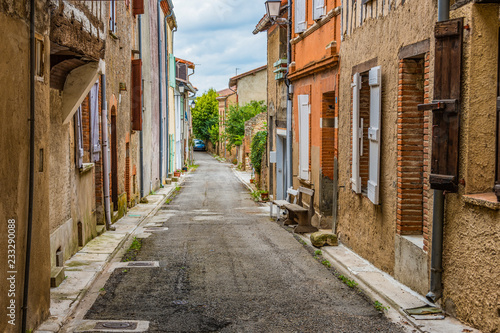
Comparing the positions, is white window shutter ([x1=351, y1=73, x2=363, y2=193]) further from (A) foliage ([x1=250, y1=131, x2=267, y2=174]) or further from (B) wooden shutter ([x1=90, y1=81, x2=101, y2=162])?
Result: (A) foliage ([x1=250, y1=131, x2=267, y2=174])

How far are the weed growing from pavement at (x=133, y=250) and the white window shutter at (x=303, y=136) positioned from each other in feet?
14.5

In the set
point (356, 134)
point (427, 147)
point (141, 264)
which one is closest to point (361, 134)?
point (356, 134)

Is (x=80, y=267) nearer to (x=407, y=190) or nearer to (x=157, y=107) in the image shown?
(x=407, y=190)

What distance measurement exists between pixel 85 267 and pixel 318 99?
667 centimetres

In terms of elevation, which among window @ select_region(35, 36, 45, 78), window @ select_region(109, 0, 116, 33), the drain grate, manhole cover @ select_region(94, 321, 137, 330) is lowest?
the drain grate

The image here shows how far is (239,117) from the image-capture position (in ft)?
141

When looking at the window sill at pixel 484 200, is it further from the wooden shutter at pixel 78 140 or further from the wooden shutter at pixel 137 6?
the wooden shutter at pixel 137 6

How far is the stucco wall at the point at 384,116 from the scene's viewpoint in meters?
7.94

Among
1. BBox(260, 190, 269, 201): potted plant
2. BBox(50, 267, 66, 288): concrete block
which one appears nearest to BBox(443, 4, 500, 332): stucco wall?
BBox(50, 267, 66, 288): concrete block

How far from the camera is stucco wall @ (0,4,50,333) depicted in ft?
16.8

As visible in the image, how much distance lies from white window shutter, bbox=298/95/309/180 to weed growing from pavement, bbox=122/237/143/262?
14.5ft

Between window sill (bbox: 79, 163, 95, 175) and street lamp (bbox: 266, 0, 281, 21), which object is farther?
street lamp (bbox: 266, 0, 281, 21)

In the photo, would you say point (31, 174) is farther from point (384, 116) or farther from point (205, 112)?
point (205, 112)

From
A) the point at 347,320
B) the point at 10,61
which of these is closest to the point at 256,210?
the point at 347,320
